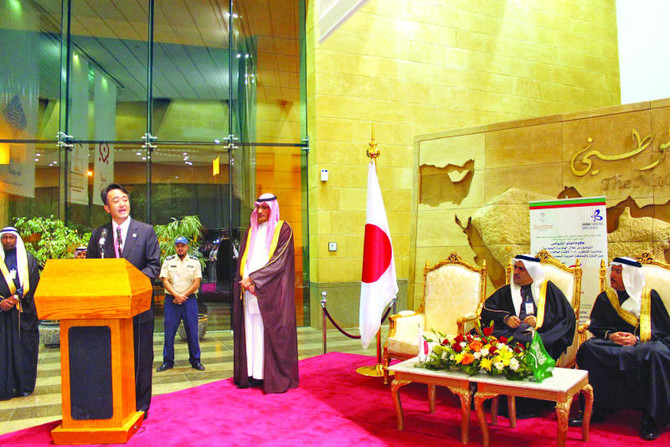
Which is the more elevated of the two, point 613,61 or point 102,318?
point 613,61

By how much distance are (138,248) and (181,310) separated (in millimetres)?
2217

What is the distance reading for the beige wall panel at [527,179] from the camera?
654 centimetres

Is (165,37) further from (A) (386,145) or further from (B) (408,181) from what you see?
(B) (408,181)

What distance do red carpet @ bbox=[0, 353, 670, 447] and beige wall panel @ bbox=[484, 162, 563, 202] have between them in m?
2.82

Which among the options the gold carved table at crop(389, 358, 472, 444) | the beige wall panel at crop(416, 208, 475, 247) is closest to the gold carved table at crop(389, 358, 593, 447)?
the gold carved table at crop(389, 358, 472, 444)

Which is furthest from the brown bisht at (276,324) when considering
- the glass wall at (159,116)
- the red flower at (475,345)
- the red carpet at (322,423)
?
the glass wall at (159,116)

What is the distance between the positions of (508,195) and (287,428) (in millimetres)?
4152

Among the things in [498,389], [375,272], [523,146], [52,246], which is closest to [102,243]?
[375,272]

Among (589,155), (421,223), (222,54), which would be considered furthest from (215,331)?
(589,155)

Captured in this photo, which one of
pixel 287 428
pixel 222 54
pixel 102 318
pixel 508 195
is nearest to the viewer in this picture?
pixel 102 318

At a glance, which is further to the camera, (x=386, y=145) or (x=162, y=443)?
(x=386, y=145)

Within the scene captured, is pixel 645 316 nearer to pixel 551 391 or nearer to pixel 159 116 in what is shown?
pixel 551 391

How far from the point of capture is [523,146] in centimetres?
684

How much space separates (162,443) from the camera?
3.82 metres
